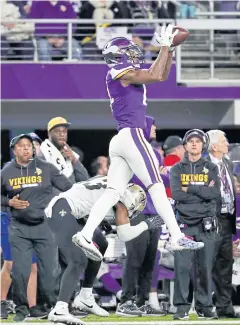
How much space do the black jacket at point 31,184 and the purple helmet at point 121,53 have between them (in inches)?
78.8

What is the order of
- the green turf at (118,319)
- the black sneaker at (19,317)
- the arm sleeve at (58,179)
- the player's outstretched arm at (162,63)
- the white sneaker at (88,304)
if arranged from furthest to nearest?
1. the arm sleeve at (58,179)
2. the black sneaker at (19,317)
3. the green turf at (118,319)
4. the white sneaker at (88,304)
5. the player's outstretched arm at (162,63)

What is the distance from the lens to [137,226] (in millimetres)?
9570

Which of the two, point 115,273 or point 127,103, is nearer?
point 127,103

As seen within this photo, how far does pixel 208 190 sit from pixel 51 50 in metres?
5.88

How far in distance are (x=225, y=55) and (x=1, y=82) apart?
3113mm

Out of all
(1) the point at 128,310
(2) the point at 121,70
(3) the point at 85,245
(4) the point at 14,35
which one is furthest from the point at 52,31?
(3) the point at 85,245

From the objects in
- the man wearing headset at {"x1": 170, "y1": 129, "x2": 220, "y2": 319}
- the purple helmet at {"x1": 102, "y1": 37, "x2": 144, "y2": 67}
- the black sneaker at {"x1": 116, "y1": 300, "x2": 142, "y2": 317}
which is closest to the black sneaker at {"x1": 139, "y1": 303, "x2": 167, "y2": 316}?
the black sneaker at {"x1": 116, "y1": 300, "x2": 142, "y2": 317}

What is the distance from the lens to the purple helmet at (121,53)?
937cm

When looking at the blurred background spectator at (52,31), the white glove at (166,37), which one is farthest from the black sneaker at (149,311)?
the blurred background spectator at (52,31)

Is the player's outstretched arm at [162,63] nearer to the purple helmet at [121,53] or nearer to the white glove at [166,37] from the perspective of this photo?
the white glove at [166,37]

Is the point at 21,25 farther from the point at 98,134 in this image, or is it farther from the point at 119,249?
the point at 119,249

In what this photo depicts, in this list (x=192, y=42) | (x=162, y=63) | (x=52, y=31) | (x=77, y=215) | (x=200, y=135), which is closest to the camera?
(x=162, y=63)

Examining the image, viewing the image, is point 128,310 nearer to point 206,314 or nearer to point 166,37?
point 206,314

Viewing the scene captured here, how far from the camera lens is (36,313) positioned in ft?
36.8
